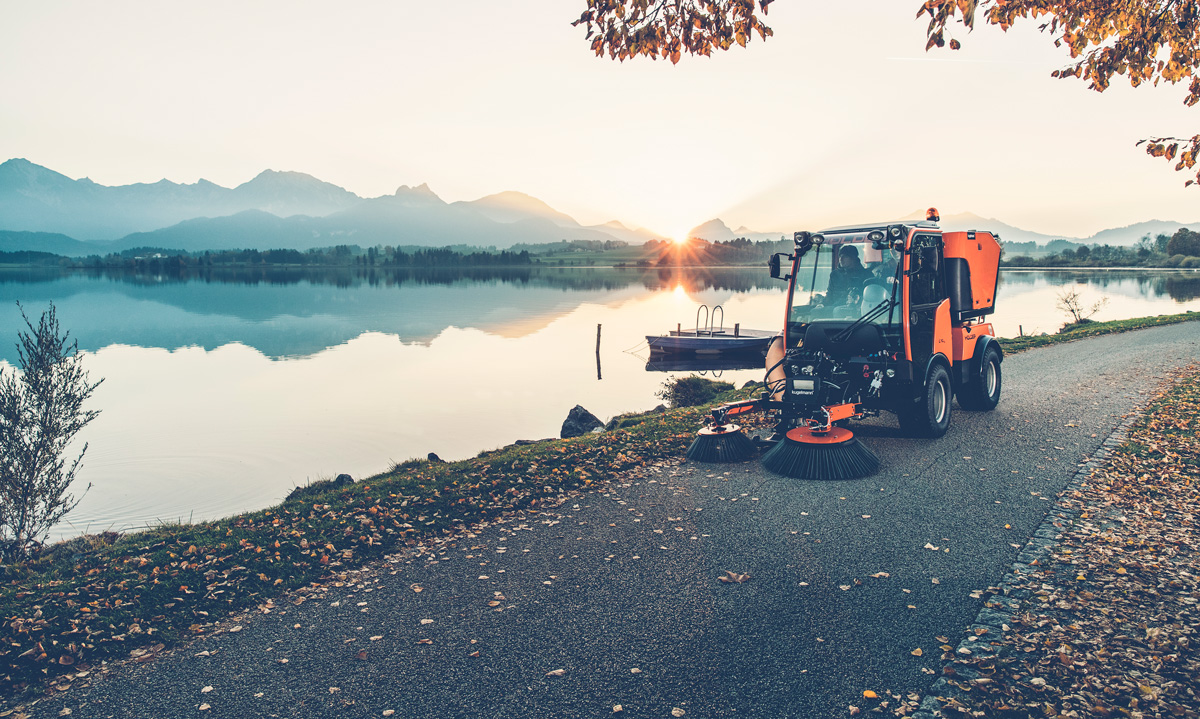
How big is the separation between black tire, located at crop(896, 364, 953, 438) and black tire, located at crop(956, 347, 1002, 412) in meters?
1.71

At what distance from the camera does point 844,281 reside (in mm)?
11266

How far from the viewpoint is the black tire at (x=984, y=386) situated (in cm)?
1337

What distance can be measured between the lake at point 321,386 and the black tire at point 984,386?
12788 mm

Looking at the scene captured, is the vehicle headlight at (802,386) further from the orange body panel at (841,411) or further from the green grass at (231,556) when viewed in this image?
the green grass at (231,556)

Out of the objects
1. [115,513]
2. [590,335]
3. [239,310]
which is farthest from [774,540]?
Result: [239,310]

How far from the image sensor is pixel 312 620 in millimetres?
5934

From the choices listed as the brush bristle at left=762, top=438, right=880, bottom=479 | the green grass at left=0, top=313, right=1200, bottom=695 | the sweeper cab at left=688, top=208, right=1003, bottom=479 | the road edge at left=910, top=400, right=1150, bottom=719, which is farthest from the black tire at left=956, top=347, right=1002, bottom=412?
the green grass at left=0, top=313, right=1200, bottom=695

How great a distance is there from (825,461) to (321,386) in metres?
28.2

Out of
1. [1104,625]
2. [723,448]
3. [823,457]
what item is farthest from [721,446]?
[1104,625]

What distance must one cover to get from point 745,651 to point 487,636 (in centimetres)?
200

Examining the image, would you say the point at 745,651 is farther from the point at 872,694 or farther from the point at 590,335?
the point at 590,335

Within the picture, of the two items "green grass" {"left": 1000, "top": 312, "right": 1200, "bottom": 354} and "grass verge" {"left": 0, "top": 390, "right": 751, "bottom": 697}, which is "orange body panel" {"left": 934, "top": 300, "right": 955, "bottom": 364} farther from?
"green grass" {"left": 1000, "top": 312, "right": 1200, "bottom": 354}

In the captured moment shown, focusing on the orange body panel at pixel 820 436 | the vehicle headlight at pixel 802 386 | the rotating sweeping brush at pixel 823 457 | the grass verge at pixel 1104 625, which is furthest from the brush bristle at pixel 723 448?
the grass verge at pixel 1104 625

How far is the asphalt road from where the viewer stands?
4703 millimetres
